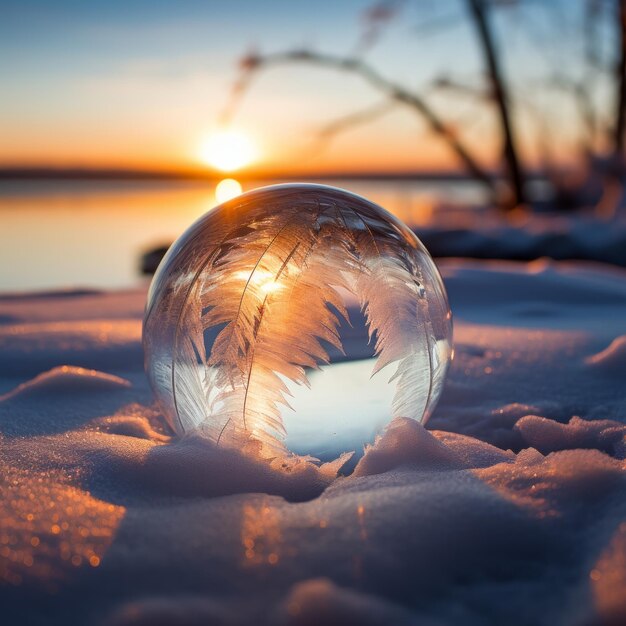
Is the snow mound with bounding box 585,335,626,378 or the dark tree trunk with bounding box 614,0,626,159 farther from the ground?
the dark tree trunk with bounding box 614,0,626,159

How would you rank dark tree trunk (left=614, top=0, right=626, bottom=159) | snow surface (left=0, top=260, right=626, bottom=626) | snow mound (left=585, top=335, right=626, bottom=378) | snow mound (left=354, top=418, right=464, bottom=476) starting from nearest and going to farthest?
snow surface (left=0, top=260, right=626, bottom=626) < snow mound (left=354, top=418, right=464, bottom=476) < snow mound (left=585, top=335, right=626, bottom=378) < dark tree trunk (left=614, top=0, right=626, bottom=159)

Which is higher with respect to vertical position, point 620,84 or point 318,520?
point 620,84

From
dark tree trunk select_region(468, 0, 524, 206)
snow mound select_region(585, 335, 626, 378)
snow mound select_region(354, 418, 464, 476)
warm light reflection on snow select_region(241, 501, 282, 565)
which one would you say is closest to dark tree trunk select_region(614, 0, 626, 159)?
dark tree trunk select_region(468, 0, 524, 206)

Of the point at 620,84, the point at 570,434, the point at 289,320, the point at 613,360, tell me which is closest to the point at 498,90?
the point at 620,84

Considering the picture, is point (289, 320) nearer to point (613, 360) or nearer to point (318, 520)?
point (318, 520)

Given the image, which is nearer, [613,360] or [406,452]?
[406,452]

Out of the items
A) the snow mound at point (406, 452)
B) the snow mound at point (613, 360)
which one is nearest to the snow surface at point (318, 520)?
the snow mound at point (406, 452)

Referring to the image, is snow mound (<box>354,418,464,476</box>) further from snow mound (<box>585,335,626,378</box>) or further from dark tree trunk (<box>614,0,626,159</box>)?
dark tree trunk (<box>614,0,626,159</box>)

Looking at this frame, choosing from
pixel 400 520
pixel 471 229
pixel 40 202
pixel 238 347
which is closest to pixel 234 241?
pixel 238 347
